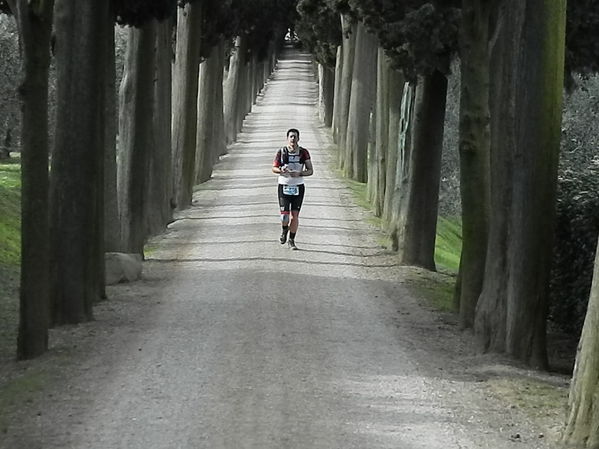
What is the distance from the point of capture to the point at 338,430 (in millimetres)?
9484

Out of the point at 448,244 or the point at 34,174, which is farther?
the point at 448,244

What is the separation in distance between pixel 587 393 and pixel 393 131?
56.4 feet

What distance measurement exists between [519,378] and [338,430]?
293cm

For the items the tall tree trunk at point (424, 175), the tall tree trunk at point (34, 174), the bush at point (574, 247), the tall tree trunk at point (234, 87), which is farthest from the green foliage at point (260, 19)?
the tall tree trunk at point (34, 174)

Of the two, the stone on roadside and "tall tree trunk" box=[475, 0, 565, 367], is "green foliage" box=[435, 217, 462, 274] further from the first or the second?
"tall tree trunk" box=[475, 0, 565, 367]

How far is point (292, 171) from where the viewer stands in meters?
21.5

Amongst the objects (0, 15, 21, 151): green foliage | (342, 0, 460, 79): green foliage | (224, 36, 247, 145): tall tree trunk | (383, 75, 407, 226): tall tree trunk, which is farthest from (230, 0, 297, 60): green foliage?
(342, 0, 460, 79): green foliage

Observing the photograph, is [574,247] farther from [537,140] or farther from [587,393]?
[587,393]

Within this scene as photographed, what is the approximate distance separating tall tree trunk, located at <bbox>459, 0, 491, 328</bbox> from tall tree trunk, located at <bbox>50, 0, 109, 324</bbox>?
403 centimetres

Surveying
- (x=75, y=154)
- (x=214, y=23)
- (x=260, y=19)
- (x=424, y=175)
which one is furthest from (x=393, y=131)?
(x=260, y=19)

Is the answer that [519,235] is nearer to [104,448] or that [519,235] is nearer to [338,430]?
[338,430]

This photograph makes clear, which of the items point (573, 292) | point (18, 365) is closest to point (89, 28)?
point (18, 365)

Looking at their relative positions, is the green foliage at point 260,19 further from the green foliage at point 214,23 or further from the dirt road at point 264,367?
the dirt road at point 264,367

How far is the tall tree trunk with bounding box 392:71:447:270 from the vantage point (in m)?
19.7
